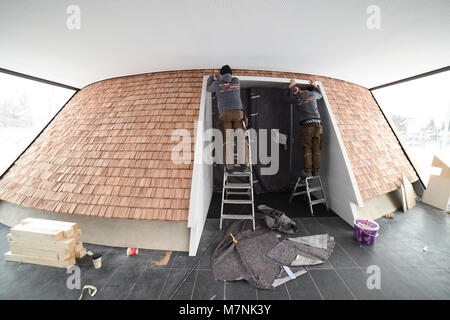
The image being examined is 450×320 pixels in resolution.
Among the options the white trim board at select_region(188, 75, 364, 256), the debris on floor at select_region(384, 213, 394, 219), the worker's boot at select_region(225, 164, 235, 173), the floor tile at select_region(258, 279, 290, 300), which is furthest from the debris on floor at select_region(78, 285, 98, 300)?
the debris on floor at select_region(384, 213, 394, 219)

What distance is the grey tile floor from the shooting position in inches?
70.2

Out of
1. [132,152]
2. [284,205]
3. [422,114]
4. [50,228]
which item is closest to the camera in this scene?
[50,228]

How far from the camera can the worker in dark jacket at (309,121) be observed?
10.7 ft

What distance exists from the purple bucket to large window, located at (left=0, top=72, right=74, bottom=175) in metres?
7.39

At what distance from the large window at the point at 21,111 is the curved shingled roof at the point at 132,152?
327 mm

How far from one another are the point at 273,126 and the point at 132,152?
138 inches

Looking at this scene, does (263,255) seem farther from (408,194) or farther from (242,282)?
(408,194)

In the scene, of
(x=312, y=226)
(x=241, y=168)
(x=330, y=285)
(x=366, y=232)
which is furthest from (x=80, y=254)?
(x=366, y=232)

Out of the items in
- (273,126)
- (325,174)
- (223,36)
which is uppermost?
(223,36)

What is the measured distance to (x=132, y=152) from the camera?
2828 mm

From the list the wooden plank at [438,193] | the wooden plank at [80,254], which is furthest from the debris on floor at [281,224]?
the wooden plank at [438,193]

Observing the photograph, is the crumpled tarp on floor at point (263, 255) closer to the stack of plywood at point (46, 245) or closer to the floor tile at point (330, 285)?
the floor tile at point (330, 285)
